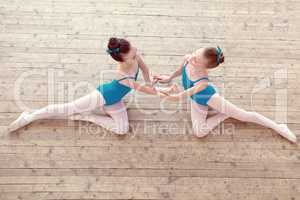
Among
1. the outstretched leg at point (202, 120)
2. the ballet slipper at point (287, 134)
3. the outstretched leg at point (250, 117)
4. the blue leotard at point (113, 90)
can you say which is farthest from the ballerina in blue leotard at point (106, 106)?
the ballet slipper at point (287, 134)

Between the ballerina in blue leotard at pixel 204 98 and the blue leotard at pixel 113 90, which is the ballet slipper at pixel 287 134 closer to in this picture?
the ballerina in blue leotard at pixel 204 98

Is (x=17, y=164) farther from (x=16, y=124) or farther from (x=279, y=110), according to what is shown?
(x=279, y=110)

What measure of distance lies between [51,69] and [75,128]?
1.50 ft

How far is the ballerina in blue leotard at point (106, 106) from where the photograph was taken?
1.61 meters

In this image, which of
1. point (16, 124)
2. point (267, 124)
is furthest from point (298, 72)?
point (16, 124)

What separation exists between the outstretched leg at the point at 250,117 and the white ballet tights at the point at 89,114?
21.7 inches

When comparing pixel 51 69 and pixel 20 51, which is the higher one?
pixel 20 51

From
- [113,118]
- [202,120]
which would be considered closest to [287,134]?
[202,120]

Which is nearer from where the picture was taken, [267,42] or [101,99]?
[101,99]

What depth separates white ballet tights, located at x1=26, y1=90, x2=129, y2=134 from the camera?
1.78m

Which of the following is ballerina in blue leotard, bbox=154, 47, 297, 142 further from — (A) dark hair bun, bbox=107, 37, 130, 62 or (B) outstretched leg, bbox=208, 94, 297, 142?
(A) dark hair bun, bbox=107, 37, 130, 62

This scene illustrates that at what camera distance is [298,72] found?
207 centimetres

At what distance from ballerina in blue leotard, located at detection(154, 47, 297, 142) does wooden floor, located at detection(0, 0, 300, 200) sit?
0.23 ft

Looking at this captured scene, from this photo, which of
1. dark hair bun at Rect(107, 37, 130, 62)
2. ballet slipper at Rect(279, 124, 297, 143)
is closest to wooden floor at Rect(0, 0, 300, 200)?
ballet slipper at Rect(279, 124, 297, 143)
